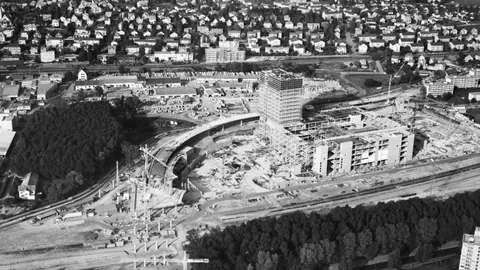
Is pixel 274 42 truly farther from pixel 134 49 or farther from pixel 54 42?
pixel 54 42

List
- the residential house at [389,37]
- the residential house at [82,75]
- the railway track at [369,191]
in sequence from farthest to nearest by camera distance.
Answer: the residential house at [389,37]
the residential house at [82,75]
the railway track at [369,191]

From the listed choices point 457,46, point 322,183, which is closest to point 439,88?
point 457,46

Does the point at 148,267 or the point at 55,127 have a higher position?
the point at 55,127

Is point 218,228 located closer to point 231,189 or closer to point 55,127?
point 231,189

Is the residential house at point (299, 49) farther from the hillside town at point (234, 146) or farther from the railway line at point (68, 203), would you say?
the railway line at point (68, 203)

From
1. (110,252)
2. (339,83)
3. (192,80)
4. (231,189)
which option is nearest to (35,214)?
(110,252)

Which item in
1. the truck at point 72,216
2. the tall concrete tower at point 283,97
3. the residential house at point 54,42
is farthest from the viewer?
the residential house at point 54,42

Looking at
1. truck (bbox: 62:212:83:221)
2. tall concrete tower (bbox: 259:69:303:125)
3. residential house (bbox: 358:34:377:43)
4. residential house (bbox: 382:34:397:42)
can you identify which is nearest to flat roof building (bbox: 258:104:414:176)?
tall concrete tower (bbox: 259:69:303:125)

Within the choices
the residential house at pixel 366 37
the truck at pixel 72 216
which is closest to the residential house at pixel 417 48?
the residential house at pixel 366 37
